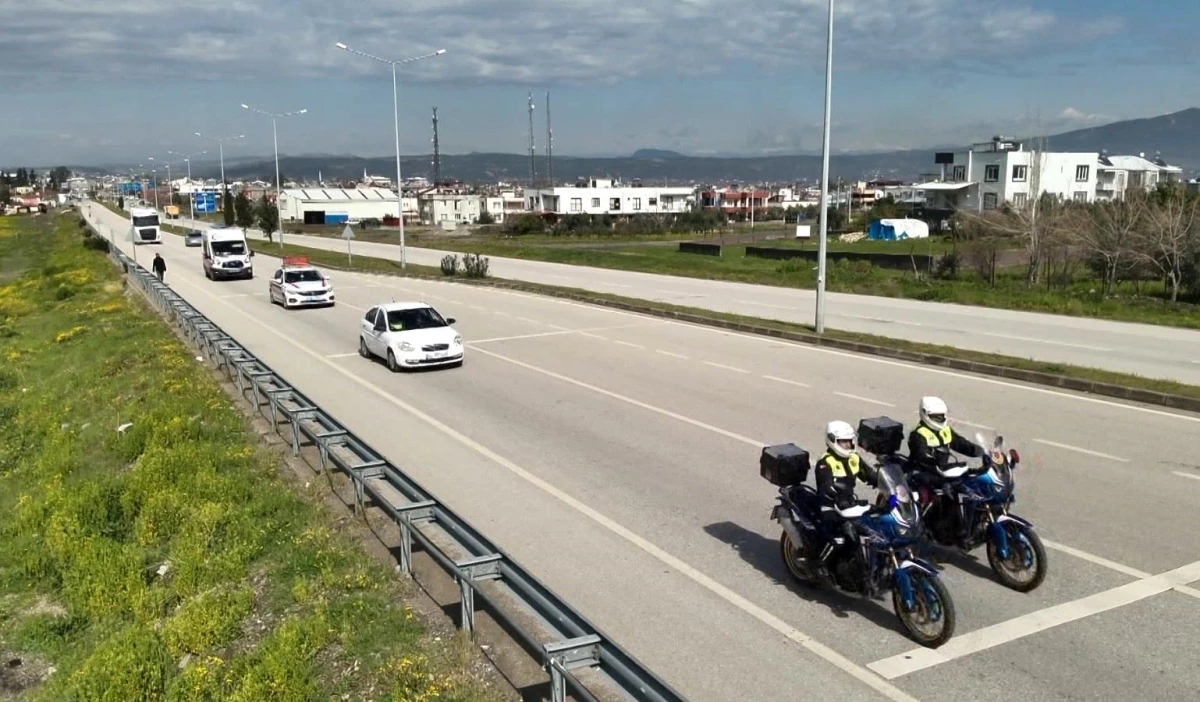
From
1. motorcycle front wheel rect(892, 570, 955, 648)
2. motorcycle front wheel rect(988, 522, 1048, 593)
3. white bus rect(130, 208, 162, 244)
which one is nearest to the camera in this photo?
motorcycle front wheel rect(892, 570, 955, 648)

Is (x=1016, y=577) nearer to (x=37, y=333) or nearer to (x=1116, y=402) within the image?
(x=1116, y=402)

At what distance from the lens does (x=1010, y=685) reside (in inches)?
235

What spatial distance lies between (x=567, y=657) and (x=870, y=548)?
2568mm

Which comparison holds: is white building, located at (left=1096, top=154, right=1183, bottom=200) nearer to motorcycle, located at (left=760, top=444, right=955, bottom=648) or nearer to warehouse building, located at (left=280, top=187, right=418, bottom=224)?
warehouse building, located at (left=280, top=187, right=418, bottom=224)

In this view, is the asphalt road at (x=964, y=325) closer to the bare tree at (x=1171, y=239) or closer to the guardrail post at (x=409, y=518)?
the bare tree at (x=1171, y=239)

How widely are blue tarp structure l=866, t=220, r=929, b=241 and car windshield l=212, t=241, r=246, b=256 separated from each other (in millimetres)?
54892

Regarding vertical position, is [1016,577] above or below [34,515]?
above

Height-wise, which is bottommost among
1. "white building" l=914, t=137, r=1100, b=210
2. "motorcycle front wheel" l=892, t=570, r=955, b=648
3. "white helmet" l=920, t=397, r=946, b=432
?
"motorcycle front wheel" l=892, t=570, r=955, b=648

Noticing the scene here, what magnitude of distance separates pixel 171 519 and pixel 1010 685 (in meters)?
8.19

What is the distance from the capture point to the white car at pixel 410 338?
18.0 m

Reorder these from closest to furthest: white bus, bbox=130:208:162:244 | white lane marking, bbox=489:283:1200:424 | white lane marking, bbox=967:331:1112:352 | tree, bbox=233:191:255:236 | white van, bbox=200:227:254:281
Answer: white lane marking, bbox=489:283:1200:424, white lane marking, bbox=967:331:1112:352, white van, bbox=200:227:254:281, white bus, bbox=130:208:162:244, tree, bbox=233:191:255:236

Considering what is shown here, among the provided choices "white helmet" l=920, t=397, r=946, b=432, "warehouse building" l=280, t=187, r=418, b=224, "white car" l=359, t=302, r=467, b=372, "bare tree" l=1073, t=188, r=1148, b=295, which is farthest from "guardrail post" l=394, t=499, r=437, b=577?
"warehouse building" l=280, t=187, r=418, b=224

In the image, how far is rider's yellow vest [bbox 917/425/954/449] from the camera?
299 inches

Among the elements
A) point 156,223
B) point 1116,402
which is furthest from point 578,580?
point 156,223
